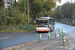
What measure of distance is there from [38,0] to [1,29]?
17247 millimetres

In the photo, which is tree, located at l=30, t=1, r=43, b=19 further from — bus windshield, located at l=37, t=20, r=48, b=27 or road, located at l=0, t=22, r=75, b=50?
road, located at l=0, t=22, r=75, b=50

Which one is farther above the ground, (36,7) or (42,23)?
(36,7)

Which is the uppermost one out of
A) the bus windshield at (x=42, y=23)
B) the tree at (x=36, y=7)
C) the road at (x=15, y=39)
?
the tree at (x=36, y=7)

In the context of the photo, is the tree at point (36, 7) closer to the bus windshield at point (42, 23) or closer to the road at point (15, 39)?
the bus windshield at point (42, 23)

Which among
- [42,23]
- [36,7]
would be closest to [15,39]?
[42,23]

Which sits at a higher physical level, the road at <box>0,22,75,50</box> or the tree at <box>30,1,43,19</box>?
the tree at <box>30,1,43,19</box>

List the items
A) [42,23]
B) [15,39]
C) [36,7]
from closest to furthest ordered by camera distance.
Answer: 1. [15,39]
2. [42,23]
3. [36,7]

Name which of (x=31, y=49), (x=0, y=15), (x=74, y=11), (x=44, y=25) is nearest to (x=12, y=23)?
(x=0, y=15)

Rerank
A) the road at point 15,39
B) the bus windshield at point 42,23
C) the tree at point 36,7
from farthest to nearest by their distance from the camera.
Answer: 1. the tree at point 36,7
2. the bus windshield at point 42,23
3. the road at point 15,39

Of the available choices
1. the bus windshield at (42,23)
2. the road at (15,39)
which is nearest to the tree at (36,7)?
the bus windshield at (42,23)

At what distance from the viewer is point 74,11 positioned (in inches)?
3366

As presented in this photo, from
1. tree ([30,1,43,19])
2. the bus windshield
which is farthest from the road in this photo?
tree ([30,1,43,19])

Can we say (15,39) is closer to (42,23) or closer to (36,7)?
(42,23)

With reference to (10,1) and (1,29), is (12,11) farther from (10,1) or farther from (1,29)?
(10,1)
